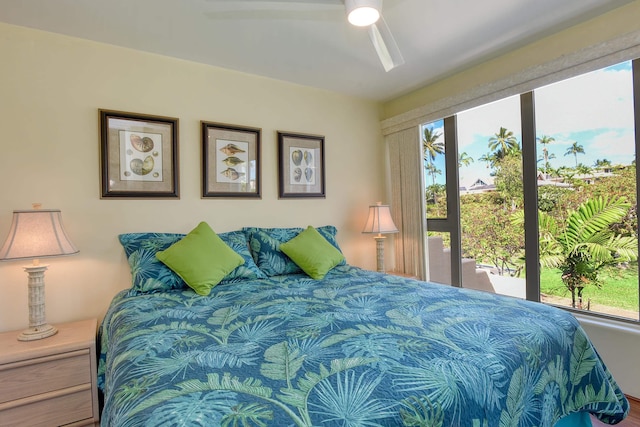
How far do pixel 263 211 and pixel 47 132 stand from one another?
1.62 meters

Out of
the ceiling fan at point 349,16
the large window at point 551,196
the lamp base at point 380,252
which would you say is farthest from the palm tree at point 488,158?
the ceiling fan at point 349,16

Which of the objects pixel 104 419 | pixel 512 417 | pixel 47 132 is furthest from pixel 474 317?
pixel 47 132

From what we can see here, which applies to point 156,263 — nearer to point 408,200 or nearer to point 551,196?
point 408,200

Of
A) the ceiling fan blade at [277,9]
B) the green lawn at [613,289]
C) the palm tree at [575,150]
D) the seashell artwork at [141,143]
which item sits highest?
the ceiling fan blade at [277,9]

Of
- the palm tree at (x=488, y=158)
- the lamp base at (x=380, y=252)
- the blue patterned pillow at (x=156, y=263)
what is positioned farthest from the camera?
the lamp base at (x=380, y=252)

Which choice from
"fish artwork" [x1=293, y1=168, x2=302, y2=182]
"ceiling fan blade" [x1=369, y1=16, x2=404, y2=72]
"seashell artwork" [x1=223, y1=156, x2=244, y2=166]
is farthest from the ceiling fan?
"fish artwork" [x1=293, y1=168, x2=302, y2=182]

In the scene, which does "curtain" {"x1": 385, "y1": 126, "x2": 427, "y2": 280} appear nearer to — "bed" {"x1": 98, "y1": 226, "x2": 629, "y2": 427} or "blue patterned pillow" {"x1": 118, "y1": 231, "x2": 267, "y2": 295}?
"bed" {"x1": 98, "y1": 226, "x2": 629, "y2": 427}

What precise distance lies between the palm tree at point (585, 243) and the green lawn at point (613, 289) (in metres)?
0.04

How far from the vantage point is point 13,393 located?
161 cm

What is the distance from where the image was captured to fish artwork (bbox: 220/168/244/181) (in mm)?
2771

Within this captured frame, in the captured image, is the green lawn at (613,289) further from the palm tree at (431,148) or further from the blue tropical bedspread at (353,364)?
the palm tree at (431,148)

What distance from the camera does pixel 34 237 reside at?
5.95ft

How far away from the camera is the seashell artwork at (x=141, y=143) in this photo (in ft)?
7.89

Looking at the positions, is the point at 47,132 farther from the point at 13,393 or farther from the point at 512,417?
the point at 512,417
